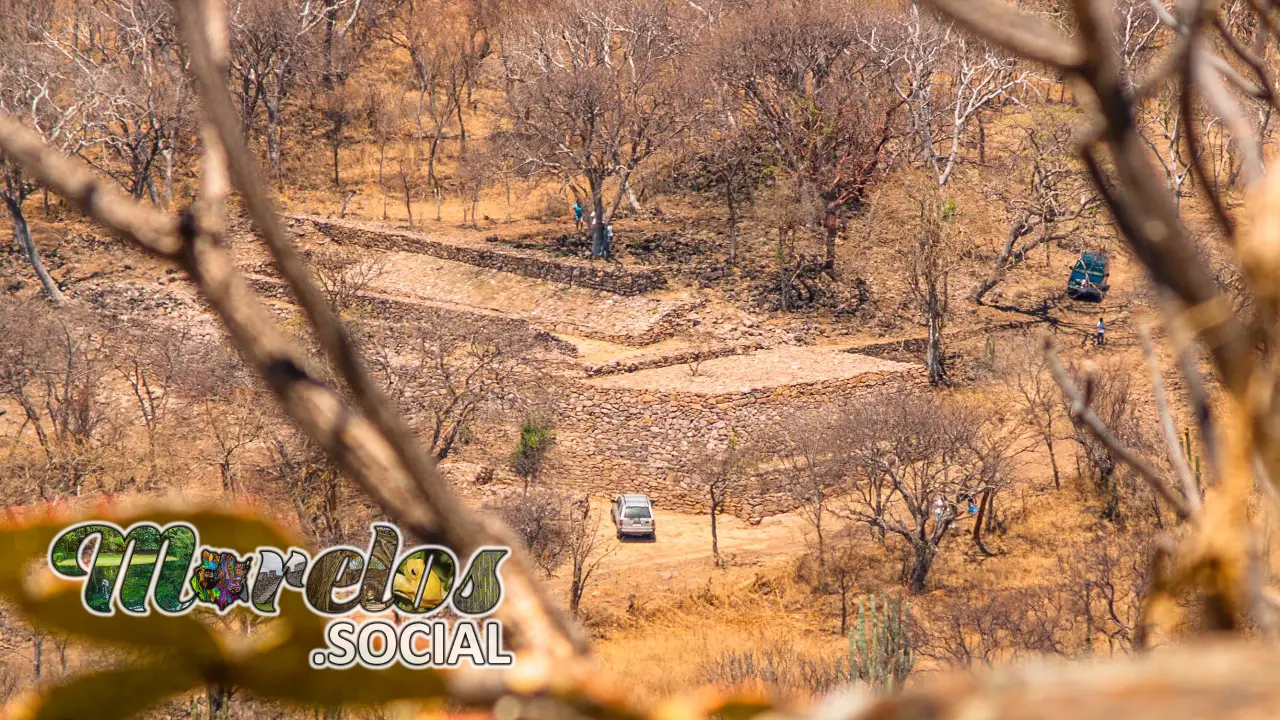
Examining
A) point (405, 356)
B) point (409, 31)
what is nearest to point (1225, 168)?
point (405, 356)

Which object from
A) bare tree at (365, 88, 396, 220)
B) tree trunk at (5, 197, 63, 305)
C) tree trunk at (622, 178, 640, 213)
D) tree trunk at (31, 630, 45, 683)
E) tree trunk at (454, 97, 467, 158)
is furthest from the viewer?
bare tree at (365, 88, 396, 220)

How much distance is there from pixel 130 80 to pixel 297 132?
738cm

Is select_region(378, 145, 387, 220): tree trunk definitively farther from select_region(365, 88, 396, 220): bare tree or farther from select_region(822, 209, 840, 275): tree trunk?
select_region(822, 209, 840, 275): tree trunk

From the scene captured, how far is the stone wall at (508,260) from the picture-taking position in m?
26.2

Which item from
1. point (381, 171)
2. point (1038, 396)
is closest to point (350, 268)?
point (381, 171)

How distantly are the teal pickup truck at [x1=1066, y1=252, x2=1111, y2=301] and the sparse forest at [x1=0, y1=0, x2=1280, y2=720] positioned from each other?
132mm

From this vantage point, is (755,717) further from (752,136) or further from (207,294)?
(752,136)

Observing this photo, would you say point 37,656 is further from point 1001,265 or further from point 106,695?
point 1001,265

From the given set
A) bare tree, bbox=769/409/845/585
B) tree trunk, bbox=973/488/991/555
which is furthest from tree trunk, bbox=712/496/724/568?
tree trunk, bbox=973/488/991/555

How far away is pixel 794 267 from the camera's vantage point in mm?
27516

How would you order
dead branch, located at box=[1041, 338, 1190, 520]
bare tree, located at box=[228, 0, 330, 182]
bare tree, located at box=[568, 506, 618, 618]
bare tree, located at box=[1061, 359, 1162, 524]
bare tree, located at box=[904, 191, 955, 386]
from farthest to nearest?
bare tree, located at box=[228, 0, 330, 182], bare tree, located at box=[904, 191, 955, 386], bare tree, located at box=[1061, 359, 1162, 524], bare tree, located at box=[568, 506, 618, 618], dead branch, located at box=[1041, 338, 1190, 520]

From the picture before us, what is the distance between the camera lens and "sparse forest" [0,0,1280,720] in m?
0.79

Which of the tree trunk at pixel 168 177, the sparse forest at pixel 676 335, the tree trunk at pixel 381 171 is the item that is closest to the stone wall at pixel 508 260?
the sparse forest at pixel 676 335

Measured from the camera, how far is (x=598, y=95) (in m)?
27.2
